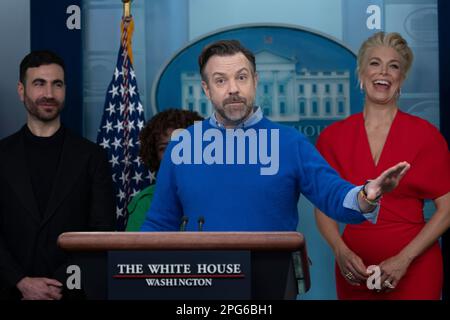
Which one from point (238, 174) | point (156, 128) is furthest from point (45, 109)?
point (238, 174)

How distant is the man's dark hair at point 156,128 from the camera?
379 cm

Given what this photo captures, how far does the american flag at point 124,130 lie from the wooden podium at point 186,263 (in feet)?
6.65

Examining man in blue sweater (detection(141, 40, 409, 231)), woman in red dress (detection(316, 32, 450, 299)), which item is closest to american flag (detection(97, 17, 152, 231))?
woman in red dress (detection(316, 32, 450, 299))

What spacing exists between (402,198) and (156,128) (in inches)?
41.2

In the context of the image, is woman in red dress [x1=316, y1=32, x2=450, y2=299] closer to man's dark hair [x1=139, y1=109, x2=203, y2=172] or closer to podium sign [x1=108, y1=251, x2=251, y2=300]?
man's dark hair [x1=139, y1=109, x2=203, y2=172]

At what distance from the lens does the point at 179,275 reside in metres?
2.07

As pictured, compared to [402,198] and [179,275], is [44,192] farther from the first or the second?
[179,275]

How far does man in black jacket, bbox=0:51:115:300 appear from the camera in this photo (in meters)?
3.62

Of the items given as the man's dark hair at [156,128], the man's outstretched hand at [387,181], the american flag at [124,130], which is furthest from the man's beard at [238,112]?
the american flag at [124,130]

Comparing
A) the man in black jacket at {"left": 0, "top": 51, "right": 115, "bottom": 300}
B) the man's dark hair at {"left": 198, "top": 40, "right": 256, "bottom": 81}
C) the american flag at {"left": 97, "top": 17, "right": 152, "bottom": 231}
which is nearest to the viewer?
the man's dark hair at {"left": 198, "top": 40, "right": 256, "bottom": 81}

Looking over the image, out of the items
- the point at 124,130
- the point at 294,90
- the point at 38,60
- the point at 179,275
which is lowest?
the point at 179,275

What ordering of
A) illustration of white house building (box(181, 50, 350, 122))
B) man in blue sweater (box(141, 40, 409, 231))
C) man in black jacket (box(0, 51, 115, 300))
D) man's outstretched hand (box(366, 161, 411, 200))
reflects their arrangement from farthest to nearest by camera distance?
illustration of white house building (box(181, 50, 350, 122)) < man in black jacket (box(0, 51, 115, 300)) < man in blue sweater (box(141, 40, 409, 231)) < man's outstretched hand (box(366, 161, 411, 200))

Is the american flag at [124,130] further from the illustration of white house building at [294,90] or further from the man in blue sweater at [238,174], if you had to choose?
the man in blue sweater at [238,174]

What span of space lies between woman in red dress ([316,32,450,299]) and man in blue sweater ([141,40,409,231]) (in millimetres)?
721
